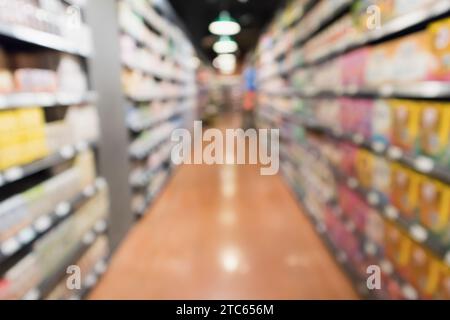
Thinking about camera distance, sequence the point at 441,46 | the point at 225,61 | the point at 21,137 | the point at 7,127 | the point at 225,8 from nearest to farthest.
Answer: the point at 441,46
the point at 7,127
the point at 21,137
the point at 225,8
the point at 225,61

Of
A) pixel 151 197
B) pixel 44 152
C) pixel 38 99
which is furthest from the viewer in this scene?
pixel 151 197

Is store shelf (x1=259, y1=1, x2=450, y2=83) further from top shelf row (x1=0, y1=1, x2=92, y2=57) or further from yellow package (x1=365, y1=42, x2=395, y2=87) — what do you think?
top shelf row (x1=0, y1=1, x2=92, y2=57)

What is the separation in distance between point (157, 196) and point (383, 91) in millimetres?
3608

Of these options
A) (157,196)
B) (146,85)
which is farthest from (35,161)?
(157,196)

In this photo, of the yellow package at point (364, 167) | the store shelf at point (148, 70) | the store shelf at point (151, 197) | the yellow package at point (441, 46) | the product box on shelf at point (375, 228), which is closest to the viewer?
the yellow package at point (441, 46)

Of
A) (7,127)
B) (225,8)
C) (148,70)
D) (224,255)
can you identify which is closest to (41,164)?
(7,127)

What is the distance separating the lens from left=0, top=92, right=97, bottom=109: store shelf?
5.65 feet

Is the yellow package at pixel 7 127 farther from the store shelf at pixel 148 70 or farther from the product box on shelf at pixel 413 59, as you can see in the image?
the product box on shelf at pixel 413 59

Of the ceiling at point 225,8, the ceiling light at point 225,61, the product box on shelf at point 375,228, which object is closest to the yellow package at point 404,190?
the product box on shelf at point 375,228

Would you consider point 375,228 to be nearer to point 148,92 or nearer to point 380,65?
point 380,65

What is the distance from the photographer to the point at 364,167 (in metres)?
2.50

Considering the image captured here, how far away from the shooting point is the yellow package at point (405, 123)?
5.99 feet

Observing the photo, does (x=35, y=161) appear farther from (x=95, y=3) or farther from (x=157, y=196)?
(x=157, y=196)

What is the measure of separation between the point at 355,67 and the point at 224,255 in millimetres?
1862
